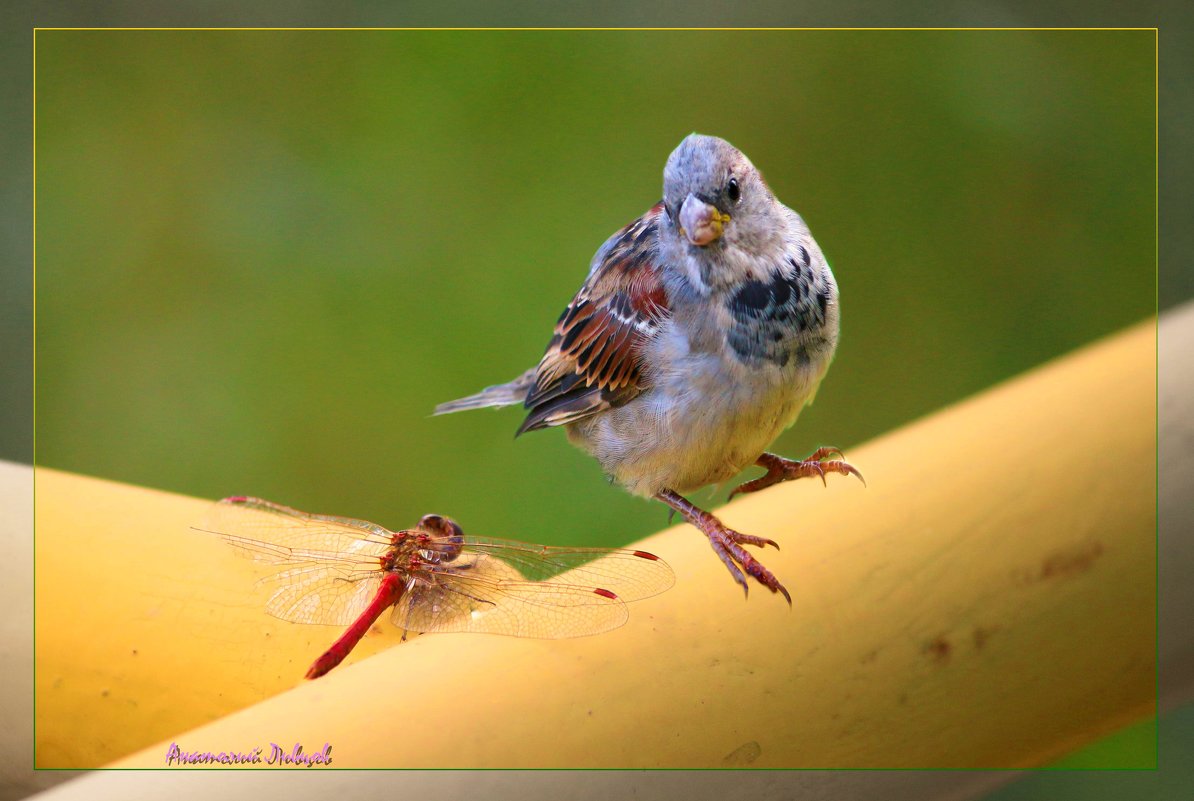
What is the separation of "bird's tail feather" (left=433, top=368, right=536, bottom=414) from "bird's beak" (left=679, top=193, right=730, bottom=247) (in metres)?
0.63

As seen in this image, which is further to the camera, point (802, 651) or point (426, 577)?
point (426, 577)

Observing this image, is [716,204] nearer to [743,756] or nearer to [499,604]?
[499,604]

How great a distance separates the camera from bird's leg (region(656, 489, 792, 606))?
1132mm

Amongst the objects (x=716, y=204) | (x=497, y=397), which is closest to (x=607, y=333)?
(x=716, y=204)

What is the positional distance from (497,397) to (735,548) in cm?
90

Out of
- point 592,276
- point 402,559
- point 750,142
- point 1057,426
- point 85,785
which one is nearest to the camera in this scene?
point 85,785

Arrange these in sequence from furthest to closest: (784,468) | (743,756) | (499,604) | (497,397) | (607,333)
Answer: (497,397) → (784,468) → (607,333) → (499,604) → (743,756)

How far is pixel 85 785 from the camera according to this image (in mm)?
873

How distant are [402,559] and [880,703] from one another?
0.65 metres

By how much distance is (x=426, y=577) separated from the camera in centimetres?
137

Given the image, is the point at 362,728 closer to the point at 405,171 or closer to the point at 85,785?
the point at 85,785

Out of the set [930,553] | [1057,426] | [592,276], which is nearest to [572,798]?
[930,553]

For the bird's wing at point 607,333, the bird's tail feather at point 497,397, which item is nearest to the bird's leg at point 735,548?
the bird's wing at point 607,333

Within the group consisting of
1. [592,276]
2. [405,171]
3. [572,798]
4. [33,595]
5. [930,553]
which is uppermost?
[405,171]
